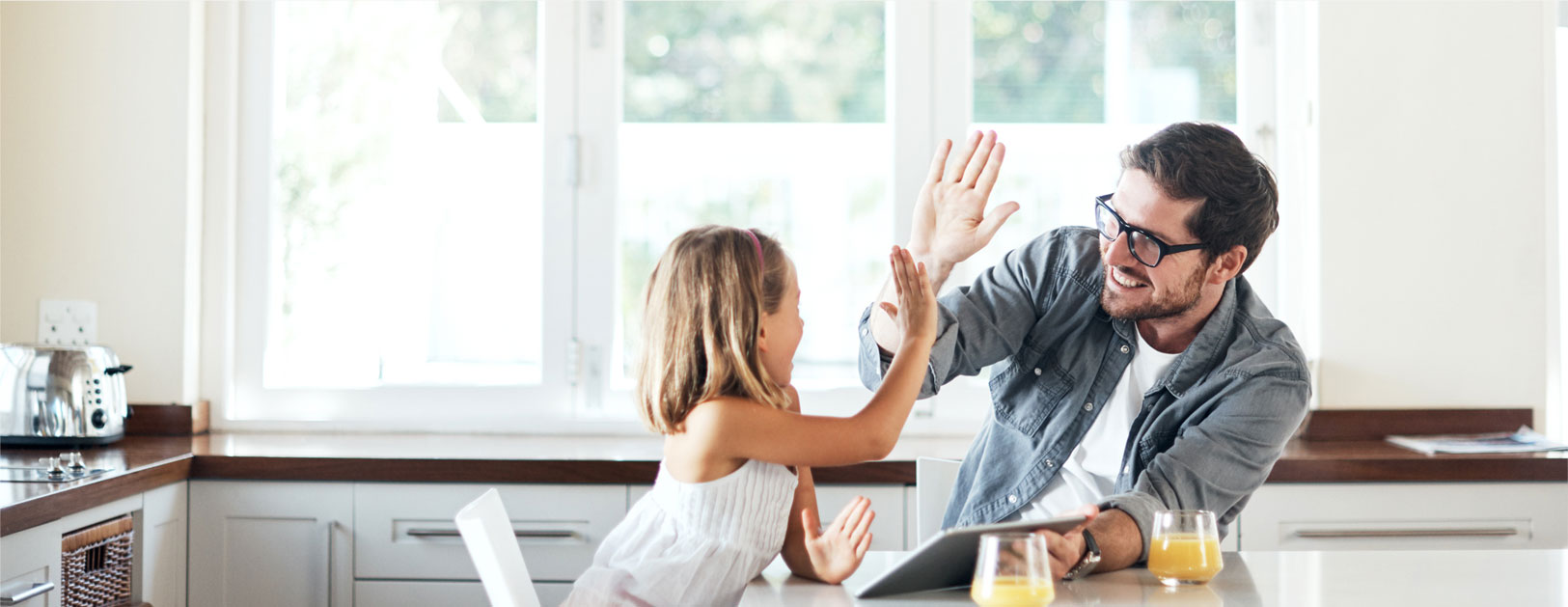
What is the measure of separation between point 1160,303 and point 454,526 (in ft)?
4.71

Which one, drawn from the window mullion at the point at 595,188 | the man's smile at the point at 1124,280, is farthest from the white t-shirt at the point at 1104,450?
the window mullion at the point at 595,188

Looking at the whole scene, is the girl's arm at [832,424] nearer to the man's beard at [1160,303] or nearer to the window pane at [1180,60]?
the man's beard at [1160,303]

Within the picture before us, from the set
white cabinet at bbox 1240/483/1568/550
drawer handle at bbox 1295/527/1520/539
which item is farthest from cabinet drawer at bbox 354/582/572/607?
drawer handle at bbox 1295/527/1520/539

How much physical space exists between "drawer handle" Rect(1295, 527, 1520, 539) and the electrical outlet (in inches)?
104

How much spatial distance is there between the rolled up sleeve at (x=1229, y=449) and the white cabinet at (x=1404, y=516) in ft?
2.81

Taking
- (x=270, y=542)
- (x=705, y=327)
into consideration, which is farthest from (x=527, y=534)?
(x=705, y=327)

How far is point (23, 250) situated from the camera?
277 centimetres

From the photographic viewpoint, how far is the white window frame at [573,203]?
9.32ft

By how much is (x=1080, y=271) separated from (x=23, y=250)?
7.82 feet

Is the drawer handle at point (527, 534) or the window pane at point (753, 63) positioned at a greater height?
the window pane at point (753, 63)

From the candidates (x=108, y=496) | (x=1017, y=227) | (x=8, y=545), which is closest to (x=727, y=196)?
(x=1017, y=227)

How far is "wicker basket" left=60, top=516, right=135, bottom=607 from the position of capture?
2.02m

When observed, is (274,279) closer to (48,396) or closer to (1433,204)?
(48,396)

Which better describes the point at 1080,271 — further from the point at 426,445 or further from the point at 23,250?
the point at 23,250
